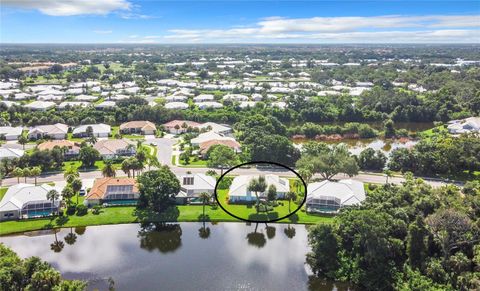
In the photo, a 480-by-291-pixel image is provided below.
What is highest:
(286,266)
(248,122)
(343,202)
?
(248,122)

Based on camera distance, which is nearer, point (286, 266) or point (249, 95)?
point (286, 266)

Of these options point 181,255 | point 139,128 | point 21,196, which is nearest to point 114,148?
point 139,128

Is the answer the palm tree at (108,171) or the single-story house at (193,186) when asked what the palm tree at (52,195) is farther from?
the single-story house at (193,186)

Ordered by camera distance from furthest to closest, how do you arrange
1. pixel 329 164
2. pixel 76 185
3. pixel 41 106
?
pixel 41 106, pixel 329 164, pixel 76 185

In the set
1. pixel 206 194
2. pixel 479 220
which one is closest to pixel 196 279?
pixel 206 194

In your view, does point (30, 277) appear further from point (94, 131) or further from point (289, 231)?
point (94, 131)

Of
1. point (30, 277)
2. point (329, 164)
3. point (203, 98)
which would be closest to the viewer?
point (30, 277)

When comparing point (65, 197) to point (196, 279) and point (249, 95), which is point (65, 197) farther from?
point (249, 95)

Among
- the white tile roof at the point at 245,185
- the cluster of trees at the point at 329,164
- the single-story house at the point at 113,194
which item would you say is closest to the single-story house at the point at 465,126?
the cluster of trees at the point at 329,164
